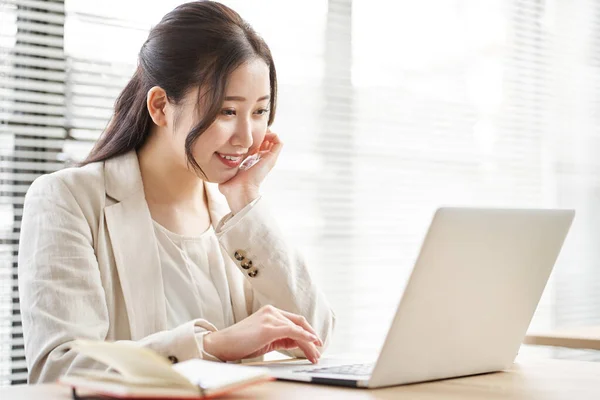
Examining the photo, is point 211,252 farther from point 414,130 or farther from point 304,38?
point 414,130

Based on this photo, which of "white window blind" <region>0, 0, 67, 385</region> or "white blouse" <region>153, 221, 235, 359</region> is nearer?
"white blouse" <region>153, 221, 235, 359</region>

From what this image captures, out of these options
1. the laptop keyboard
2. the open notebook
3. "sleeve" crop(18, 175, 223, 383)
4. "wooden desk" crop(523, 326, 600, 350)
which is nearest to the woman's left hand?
"sleeve" crop(18, 175, 223, 383)

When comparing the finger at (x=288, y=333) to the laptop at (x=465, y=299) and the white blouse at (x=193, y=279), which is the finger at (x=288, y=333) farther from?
the white blouse at (x=193, y=279)

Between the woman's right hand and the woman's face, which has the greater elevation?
the woman's face

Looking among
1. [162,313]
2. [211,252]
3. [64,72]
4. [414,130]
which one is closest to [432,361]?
[162,313]

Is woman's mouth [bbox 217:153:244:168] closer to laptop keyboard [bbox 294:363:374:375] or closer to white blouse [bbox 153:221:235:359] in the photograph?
white blouse [bbox 153:221:235:359]

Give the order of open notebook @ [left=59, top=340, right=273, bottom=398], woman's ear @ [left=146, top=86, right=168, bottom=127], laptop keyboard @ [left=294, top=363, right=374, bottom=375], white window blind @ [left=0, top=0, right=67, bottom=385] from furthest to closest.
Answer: white window blind @ [left=0, top=0, right=67, bottom=385] → woman's ear @ [left=146, top=86, right=168, bottom=127] → laptop keyboard @ [left=294, top=363, right=374, bottom=375] → open notebook @ [left=59, top=340, right=273, bottom=398]

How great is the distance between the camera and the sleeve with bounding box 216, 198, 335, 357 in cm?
166

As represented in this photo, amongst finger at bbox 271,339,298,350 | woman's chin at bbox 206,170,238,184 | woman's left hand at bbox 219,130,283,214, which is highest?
woman's chin at bbox 206,170,238,184

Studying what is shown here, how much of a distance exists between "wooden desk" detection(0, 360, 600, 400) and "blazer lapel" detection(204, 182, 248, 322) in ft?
2.10

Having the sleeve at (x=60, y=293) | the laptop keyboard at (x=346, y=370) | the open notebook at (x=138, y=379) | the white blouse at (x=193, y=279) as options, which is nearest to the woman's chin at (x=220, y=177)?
the white blouse at (x=193, y=279)

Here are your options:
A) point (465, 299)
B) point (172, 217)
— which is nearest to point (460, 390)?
point (465, 299)

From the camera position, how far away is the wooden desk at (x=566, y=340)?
1.77 m

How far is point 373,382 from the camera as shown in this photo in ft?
3.60
